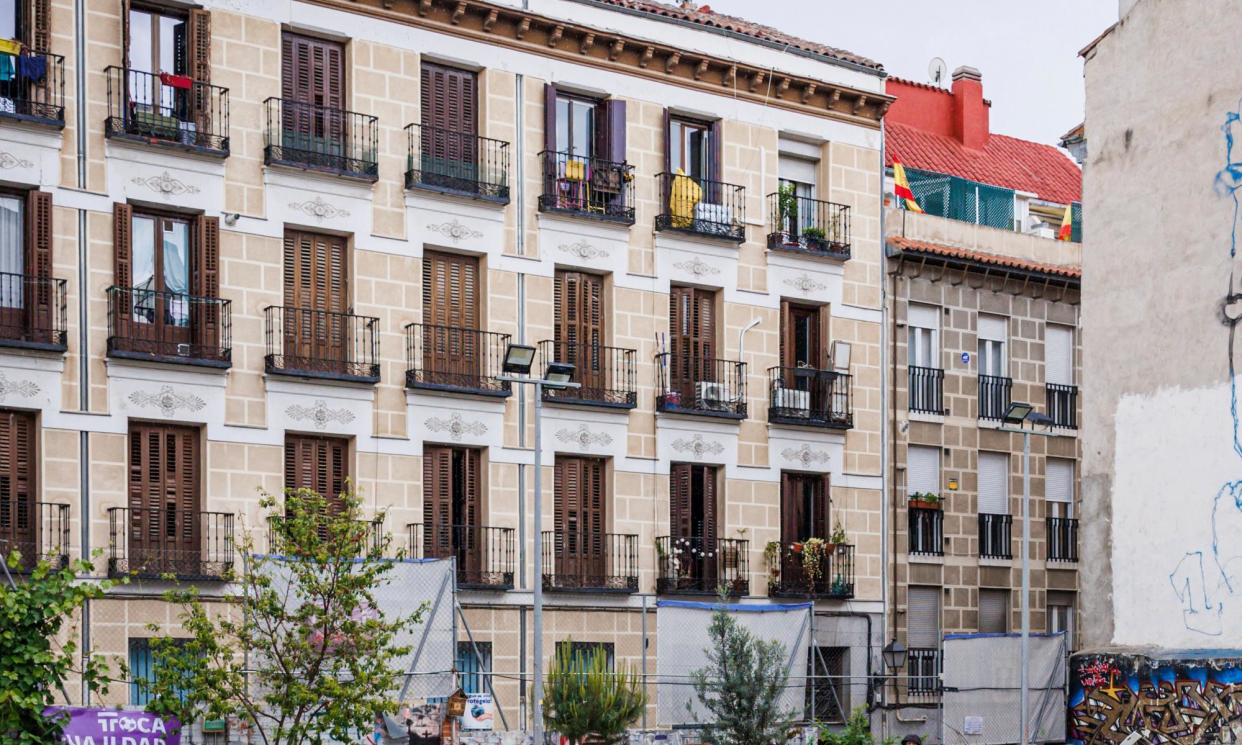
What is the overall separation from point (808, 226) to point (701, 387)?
15.9ft

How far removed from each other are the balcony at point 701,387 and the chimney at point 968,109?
14.2 meters

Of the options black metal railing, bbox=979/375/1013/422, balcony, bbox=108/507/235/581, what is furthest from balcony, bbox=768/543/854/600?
balcony, bbox=108/507/235/581

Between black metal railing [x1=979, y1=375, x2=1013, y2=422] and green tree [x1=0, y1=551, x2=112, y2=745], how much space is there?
2632 centimetres

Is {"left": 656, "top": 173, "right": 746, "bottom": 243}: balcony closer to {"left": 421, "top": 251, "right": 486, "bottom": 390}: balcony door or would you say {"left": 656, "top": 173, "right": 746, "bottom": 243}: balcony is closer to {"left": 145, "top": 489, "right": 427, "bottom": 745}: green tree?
{"left": 421, "top": 251, "right": 486, "bottom": 390}: balcony door

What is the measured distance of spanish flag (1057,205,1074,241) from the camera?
174ft

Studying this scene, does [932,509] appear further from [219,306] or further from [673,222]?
[219,306]

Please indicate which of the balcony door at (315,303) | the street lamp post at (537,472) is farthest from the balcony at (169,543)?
the street lamp post at (537,472)

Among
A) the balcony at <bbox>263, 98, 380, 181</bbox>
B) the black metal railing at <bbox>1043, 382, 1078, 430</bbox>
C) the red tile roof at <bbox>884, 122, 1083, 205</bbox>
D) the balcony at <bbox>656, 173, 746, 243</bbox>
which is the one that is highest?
the red tile roof at <bbox>884, 122, 1083, 205</bbox>

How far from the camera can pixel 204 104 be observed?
3753 centimetres

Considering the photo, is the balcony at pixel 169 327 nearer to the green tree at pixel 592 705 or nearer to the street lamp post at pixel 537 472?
the street lamp post at pixel 537 472

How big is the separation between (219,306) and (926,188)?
19.4 meters

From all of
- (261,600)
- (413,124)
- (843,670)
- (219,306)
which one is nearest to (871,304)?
(843,670)

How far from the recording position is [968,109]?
5556 cm

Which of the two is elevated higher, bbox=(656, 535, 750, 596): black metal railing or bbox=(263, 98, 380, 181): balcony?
bbox=(263, 98, 380, 181): balcony
